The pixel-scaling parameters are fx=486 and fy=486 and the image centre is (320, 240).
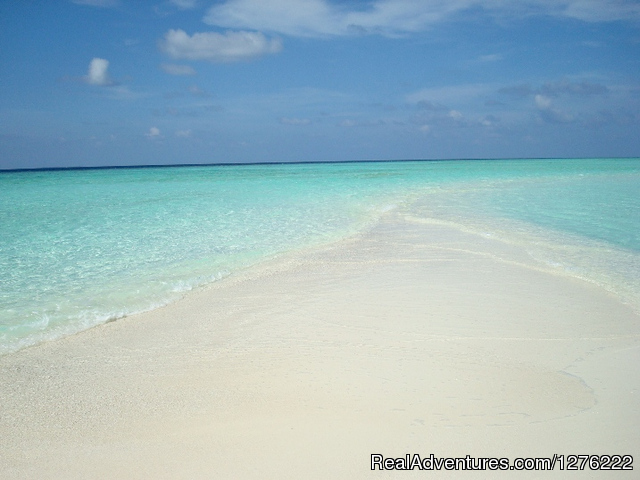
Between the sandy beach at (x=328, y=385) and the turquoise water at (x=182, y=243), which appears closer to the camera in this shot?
the sandy beach at (x=328, y=385)

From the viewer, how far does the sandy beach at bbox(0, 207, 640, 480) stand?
220cm

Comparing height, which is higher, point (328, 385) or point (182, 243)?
point (182, 243)

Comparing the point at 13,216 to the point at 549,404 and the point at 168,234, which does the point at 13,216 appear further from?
the point at 549,404

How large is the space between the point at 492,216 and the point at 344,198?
6.71m

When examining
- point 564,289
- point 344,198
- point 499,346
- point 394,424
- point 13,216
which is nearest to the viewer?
point 394,424

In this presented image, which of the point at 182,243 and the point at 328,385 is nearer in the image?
the point at 328,385

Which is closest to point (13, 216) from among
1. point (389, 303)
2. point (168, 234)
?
point (168, 234)

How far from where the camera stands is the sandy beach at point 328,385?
2199mm

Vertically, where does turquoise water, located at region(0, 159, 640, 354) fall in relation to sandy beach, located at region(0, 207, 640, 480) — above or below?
above

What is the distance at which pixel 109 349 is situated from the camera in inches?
138

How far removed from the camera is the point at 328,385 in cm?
287

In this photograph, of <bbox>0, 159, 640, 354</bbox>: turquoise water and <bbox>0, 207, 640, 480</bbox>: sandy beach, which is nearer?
<bbox>0, 207, 640, 480</bbox>: sandy beach

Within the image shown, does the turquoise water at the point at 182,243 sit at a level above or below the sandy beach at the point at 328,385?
above

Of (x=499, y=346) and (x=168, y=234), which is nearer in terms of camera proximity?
(x=499, y=346)
